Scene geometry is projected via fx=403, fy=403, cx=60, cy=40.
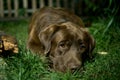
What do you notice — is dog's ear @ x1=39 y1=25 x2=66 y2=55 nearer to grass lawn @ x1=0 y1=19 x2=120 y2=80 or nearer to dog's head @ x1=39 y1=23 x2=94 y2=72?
dog's head @ x1=39 y1=23 x2=94 y2=72

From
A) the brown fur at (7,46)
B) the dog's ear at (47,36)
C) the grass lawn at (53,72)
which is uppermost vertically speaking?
the dog's ear at (47,36)

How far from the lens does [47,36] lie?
6.87 meters

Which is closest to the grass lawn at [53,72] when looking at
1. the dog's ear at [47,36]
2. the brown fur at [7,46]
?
the brown fur at [7,46]

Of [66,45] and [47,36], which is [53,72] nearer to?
[66,45]

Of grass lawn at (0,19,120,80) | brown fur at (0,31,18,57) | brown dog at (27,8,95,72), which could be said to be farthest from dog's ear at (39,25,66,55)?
brown fur at (0,31,18,57)

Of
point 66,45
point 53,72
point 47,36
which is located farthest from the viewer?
point 47,36

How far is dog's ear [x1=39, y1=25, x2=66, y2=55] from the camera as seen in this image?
6.79m

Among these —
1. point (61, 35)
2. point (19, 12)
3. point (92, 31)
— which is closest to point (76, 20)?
point (92, 31)

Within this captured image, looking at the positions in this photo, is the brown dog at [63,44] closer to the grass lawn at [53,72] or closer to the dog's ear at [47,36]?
the dog's ear at [47,36]

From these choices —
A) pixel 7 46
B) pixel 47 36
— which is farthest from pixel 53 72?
pixel 7 46

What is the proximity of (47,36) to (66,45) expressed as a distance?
444mm

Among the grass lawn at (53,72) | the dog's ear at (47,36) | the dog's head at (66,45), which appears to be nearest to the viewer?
the grass lawn at (53,72)

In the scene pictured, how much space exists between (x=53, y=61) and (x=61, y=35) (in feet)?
1.52

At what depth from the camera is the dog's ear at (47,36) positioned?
6.79 m
